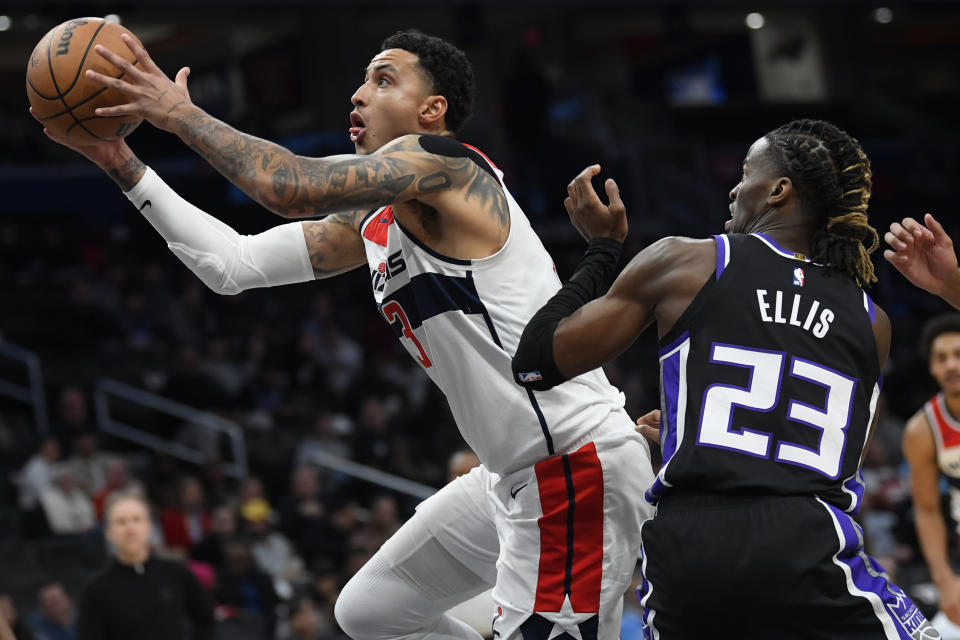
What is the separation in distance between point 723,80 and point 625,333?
23821 mm

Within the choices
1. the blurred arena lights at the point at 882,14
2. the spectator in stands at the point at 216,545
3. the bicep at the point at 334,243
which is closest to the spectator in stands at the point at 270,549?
the spectator in stands at the point at 216,545

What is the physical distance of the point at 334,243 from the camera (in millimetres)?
4668

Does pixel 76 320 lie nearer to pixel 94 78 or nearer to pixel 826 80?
pixel 94 78

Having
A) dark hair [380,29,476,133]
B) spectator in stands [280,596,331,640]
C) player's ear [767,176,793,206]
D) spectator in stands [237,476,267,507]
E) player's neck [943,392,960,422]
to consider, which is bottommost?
spectator in stands [280,596,331,640]

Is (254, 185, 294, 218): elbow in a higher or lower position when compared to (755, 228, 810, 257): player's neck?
higher

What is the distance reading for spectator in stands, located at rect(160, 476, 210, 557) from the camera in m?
11.0

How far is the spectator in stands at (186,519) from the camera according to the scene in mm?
10977

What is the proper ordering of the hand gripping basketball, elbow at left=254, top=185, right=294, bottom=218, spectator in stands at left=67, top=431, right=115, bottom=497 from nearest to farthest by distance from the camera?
elbow at left=254, top=185, right=294, bottom=218 < the hand gripping basketball < spectator in stands at left=67, top=431, right=115, bottom=497

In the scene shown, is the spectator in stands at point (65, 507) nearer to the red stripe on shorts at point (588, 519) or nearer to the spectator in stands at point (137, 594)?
the spectator in stands at point (137, 594)

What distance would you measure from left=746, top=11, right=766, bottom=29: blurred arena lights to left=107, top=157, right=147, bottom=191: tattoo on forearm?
21092 millimetres

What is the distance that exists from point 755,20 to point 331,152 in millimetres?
10317

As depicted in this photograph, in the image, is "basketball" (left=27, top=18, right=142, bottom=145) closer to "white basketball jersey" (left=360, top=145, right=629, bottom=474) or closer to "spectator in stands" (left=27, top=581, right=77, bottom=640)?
"white basketball jersey" (left=360, top=145, right=629, bottom=474)

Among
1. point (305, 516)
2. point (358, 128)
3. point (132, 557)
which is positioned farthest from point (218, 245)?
point (305, 516)

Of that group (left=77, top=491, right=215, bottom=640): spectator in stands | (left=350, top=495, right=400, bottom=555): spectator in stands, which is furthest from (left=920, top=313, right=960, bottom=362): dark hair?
(left=350, top=495, right=400, bottom=555): spectator in stands
